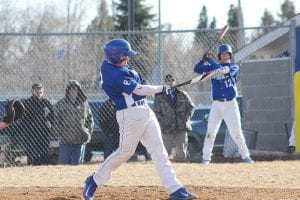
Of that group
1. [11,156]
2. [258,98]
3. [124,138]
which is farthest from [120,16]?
[124,138]

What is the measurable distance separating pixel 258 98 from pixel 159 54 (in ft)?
9.00

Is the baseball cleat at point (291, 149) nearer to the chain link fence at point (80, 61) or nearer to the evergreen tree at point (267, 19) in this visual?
the chain link fence at point (80, 61)

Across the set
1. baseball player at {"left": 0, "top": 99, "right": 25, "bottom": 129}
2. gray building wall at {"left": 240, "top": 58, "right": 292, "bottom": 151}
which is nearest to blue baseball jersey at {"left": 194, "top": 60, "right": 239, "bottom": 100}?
gray building wall at {"left": 240, "top": 58, "right": 292, "bottom": 151}

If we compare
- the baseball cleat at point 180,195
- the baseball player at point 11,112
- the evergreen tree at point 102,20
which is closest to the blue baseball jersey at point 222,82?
the baseball cleat at point 180,195

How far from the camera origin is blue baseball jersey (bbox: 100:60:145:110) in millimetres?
8109

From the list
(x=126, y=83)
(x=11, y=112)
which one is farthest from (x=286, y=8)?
(x=11, y=112)

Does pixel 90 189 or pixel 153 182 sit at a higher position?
pixel 90 189

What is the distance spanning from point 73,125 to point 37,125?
82cm

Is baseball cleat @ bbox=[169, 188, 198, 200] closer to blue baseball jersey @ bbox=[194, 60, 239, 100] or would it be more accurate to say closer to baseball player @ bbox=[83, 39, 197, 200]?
baseball player @ bbox=[83, 39, 197, 200]

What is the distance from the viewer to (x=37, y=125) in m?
14.2

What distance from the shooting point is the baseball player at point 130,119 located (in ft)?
26.9

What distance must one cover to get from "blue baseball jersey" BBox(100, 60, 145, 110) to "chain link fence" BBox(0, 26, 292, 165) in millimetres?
5429

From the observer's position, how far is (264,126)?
16.1 meters

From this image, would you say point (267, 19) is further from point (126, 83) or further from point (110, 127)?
point (126, 83)
